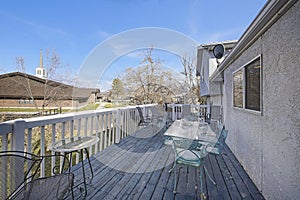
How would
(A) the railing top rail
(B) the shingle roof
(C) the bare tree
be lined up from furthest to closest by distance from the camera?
(B) the shingle roof → (C) the bare tree → (A) the railing top rail

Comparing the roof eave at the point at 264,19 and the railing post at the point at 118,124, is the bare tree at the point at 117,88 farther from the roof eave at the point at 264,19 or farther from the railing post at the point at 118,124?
the roof eave at the point at 264,19

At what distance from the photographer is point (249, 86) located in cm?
280

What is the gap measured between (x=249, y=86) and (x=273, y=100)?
3.14ft

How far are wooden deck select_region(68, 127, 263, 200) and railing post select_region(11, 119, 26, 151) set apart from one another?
3.07ft

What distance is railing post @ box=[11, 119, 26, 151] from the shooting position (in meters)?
1.72

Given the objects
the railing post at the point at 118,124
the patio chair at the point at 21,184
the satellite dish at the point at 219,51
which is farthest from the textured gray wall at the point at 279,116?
the satellite dish at the point at 219,51

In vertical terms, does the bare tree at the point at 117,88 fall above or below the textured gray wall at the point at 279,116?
above

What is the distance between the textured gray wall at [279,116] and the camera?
5.00ft

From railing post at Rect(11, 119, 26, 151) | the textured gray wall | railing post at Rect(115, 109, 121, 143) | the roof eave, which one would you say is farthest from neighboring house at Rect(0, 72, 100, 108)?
the textured gray wall

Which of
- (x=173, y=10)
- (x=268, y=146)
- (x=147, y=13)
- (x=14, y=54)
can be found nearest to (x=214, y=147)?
(x=268, y=146)

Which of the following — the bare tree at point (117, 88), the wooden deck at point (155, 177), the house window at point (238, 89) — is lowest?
the wooden deck at point (155, 177)

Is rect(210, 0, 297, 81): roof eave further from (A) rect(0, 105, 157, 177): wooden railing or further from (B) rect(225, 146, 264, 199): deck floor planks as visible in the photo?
(A) rect(0, 105, 157, 177): wooden railing

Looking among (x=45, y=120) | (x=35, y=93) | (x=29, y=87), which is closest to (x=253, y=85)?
(x=45, y=120)

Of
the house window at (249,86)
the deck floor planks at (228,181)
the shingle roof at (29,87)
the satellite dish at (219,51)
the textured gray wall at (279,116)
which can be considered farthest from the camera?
the shingle roof at (29,87)
